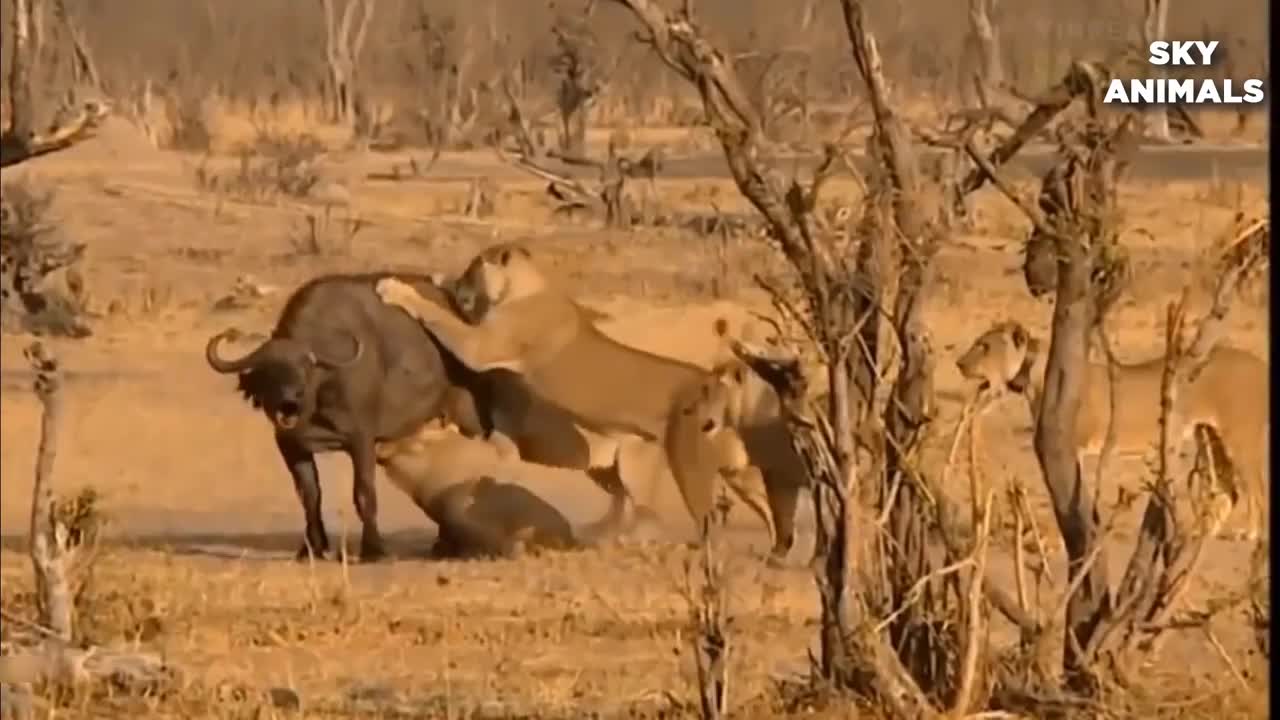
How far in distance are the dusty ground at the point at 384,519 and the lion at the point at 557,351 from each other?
0.03 metres

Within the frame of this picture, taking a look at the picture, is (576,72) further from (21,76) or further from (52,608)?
(52,608)

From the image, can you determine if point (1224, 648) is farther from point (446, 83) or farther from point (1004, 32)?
point (446, 83)

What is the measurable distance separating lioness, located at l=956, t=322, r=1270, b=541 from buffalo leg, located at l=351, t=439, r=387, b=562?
81cm

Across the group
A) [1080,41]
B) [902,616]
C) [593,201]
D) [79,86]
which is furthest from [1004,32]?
[79,86]

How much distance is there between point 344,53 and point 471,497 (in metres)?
0.62

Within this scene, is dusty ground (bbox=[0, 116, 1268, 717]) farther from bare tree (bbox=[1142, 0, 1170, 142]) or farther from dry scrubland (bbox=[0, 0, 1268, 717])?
bare tree (bbox=[1142, 0, 1170, 142])

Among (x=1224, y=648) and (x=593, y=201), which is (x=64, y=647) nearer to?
(x=593, y=201)

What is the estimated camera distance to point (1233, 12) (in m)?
3.04

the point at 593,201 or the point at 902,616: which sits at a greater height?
the point at 593,201

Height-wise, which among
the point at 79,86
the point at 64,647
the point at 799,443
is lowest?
the point at 64,647

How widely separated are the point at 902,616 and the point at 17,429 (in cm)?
121

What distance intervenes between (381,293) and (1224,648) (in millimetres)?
1214

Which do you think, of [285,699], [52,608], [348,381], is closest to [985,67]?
[348,381]

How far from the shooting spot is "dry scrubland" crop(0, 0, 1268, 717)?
3100mm
